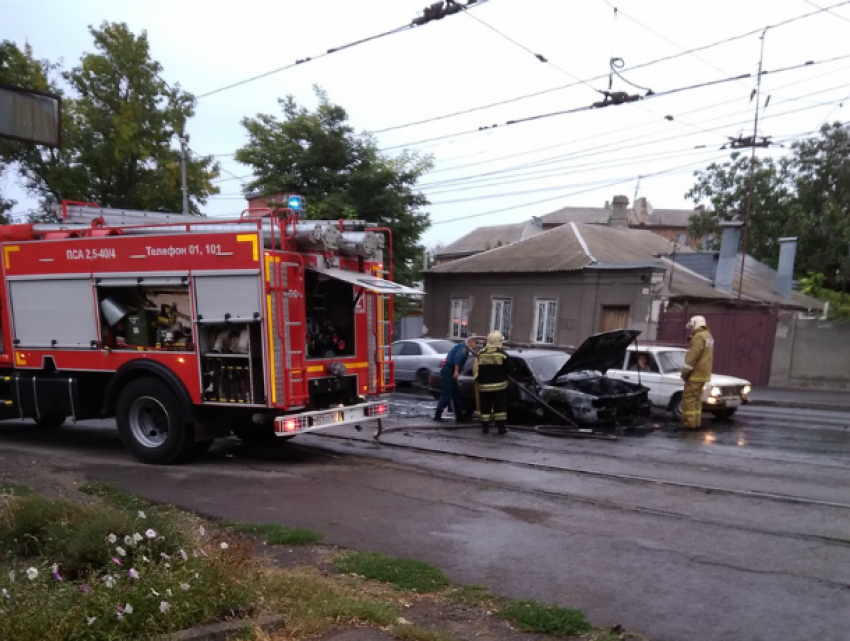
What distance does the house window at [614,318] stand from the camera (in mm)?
23391

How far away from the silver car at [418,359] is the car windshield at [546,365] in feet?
20.1

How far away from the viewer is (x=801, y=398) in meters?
18.3

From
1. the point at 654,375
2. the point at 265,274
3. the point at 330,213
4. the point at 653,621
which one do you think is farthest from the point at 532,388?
the point at 330,213

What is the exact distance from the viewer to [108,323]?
895 centimetres

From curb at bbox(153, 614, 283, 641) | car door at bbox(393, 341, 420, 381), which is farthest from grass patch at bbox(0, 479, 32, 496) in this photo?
car door at bbox(393, 341, 420, 381)

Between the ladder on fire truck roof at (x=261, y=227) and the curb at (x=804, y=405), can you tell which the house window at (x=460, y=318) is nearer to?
the curb at (x=804, y=405)

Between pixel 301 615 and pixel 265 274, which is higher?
pixel 265 274

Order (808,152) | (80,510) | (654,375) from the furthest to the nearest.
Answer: (808,152), (654,375), (80,510)

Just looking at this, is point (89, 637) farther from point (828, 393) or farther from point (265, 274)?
point (828, 393)

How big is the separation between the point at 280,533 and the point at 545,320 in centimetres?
2079

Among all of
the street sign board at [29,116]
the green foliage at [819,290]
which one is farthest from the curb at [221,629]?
the green foliage at [819,290]

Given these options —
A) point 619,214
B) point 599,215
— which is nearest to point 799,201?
point 619,214

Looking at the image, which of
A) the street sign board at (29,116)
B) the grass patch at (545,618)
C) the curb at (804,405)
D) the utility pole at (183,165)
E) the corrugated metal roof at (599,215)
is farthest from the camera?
the corrugated metal roof at (599,215)

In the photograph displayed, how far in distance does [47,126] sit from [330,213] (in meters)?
17.1
